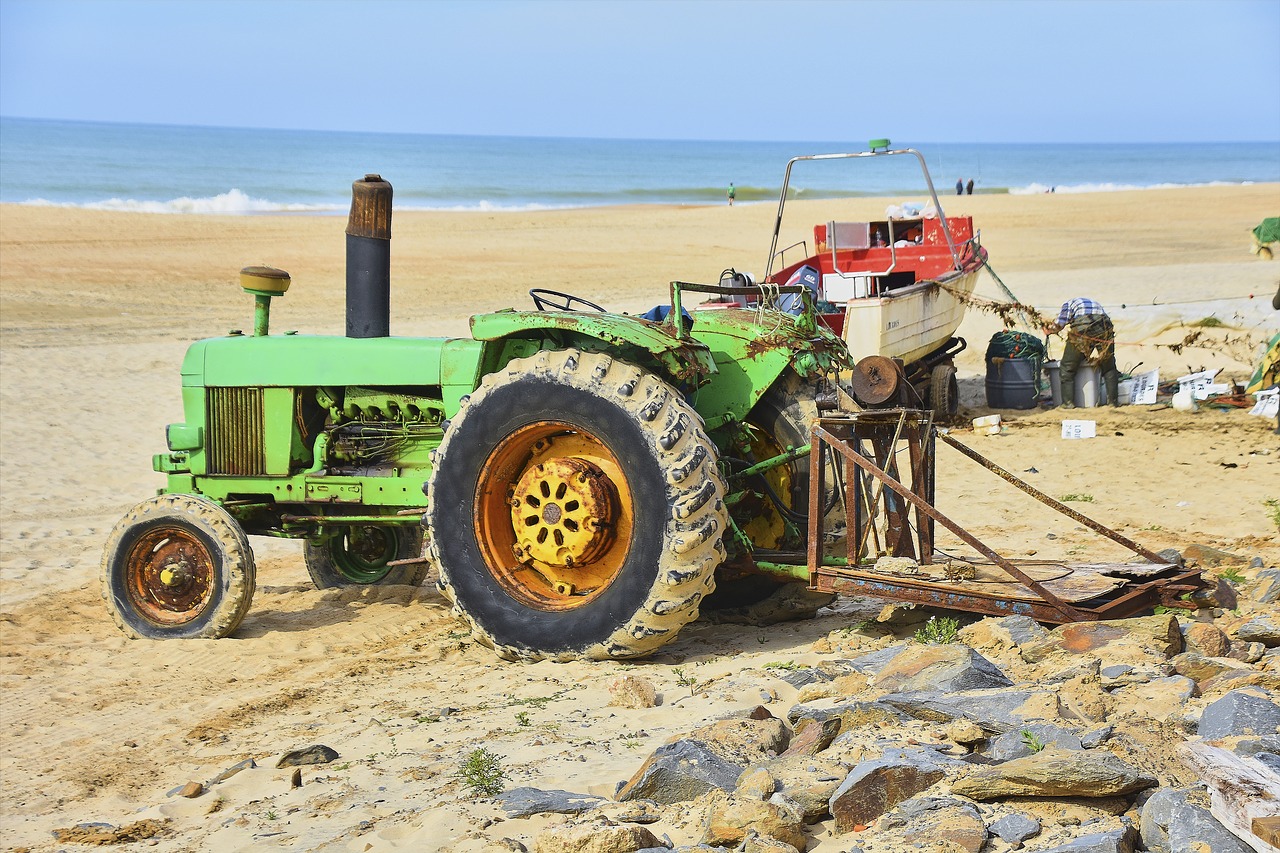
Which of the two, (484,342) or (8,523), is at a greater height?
(484,342)

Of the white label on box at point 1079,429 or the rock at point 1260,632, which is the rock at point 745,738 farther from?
the white label on box at point 1079,429

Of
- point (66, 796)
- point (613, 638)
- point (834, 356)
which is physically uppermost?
point (834, 356)

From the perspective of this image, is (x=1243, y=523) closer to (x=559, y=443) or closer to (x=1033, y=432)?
(x=1033, y=432)

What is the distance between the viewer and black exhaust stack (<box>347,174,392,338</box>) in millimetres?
6918

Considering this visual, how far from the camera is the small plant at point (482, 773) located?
423 centimetres

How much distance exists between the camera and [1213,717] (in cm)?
393

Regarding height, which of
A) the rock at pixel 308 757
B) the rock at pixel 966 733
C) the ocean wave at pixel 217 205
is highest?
the ocean wave at pixel 217 205

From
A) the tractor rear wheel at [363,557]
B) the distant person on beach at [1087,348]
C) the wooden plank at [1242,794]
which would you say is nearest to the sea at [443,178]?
the distant person on beach at [1087,348]

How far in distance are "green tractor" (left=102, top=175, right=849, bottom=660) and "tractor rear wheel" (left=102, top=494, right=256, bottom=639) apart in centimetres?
1

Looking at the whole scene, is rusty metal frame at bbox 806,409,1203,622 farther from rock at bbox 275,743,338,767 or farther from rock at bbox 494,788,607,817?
rock at bbox 275,743,338,767

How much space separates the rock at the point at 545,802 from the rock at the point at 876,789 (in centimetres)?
79

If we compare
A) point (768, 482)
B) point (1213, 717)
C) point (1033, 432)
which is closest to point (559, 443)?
point (768, 482)

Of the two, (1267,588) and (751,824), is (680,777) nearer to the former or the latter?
(751,824)

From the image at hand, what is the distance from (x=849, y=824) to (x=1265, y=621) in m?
2.42
